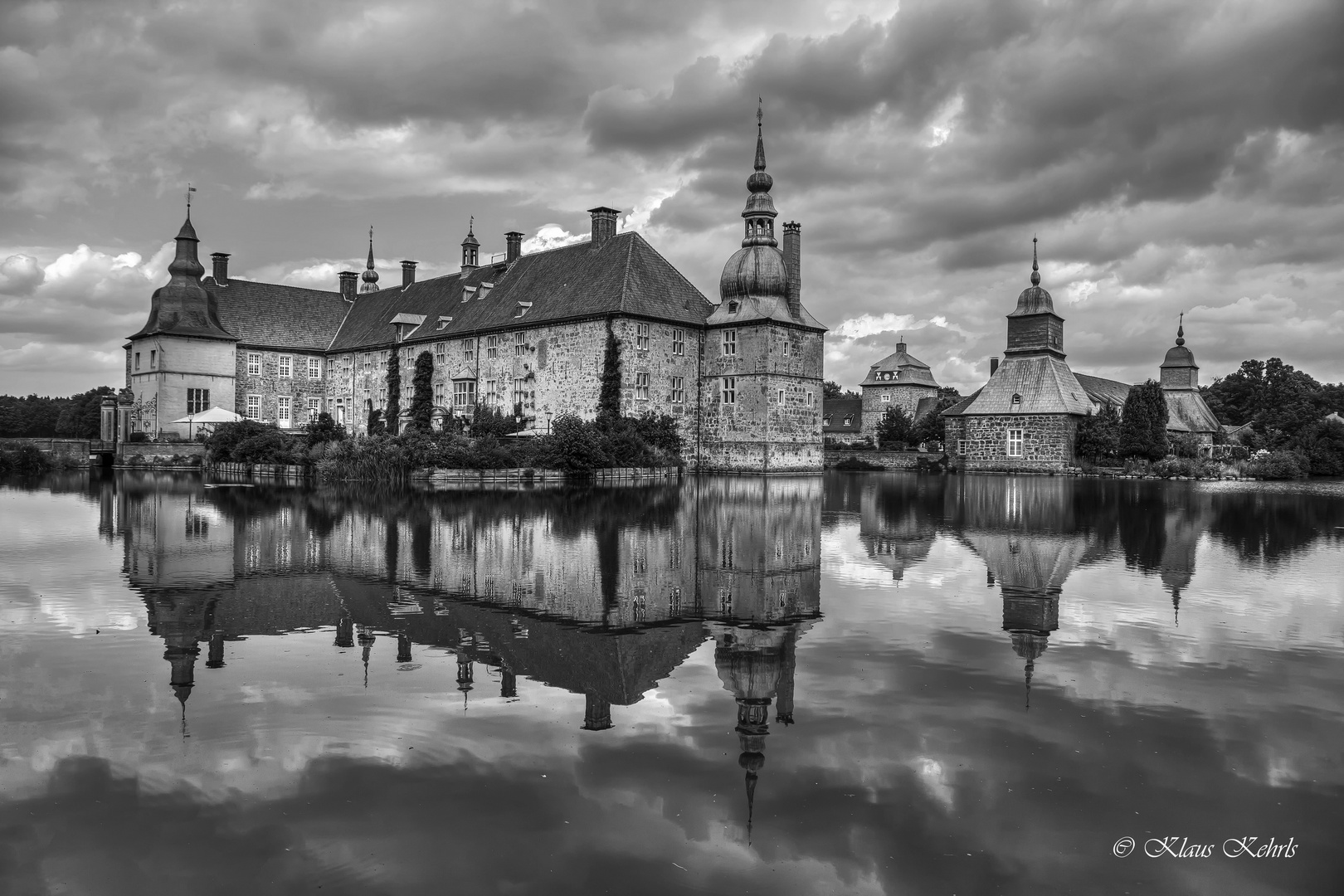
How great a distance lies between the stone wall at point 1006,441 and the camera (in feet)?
171

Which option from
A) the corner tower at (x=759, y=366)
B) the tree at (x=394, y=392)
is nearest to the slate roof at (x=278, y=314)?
the tree at (x=394, y=392)

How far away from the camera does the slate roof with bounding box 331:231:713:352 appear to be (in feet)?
147

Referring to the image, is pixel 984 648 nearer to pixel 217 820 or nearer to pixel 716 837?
pixel 716 837

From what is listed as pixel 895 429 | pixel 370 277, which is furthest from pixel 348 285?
pixel 895 429

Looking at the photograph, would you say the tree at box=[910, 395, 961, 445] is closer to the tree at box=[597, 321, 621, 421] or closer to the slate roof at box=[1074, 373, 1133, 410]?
the slate roof at box=[1074, 373, 1133, 410]

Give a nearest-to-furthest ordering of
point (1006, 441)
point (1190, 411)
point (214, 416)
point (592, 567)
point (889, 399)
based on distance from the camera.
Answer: point (592, 567), point (214, 416), point (1006, 441), point (1190, 411), point (889, 399)

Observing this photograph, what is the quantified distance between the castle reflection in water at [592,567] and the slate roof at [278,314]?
31080 mm

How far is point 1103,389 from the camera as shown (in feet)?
225

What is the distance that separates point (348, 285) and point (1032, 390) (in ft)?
142

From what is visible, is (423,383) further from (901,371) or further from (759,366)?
(901,371)

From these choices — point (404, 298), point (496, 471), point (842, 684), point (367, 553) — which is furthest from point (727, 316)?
point (842, 684)

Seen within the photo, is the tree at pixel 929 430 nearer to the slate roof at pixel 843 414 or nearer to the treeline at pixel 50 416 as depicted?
the slate roof at pixel 843 414

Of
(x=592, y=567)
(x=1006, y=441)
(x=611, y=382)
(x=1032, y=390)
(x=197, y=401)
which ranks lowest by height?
(x=592, y=567)

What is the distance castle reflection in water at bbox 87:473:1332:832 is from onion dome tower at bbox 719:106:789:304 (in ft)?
64.7
